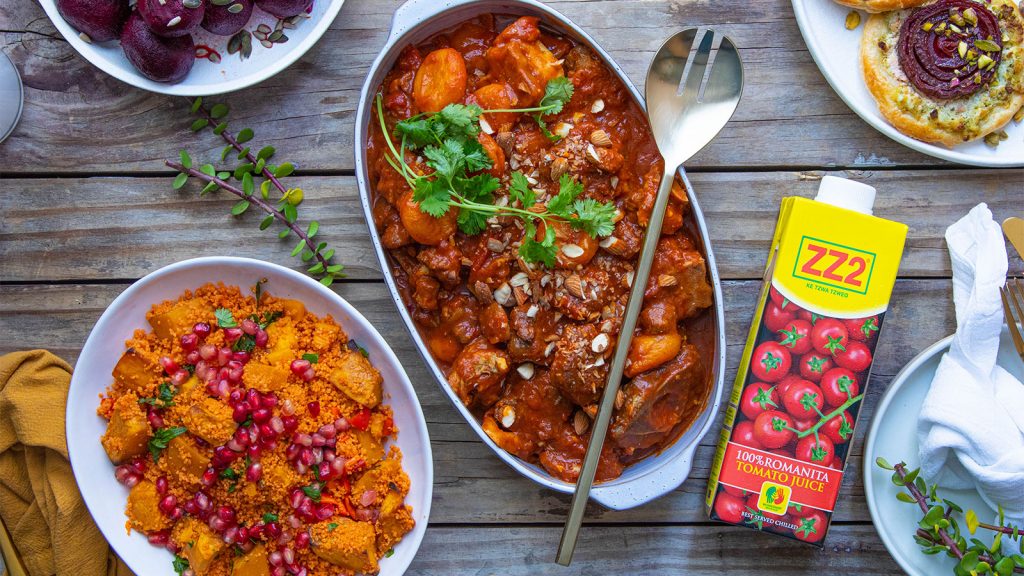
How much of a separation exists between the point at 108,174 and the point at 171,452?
106 centimetres

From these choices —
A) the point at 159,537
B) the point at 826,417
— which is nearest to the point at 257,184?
the point at 159,537

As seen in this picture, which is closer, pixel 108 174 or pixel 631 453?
pixel 631 453

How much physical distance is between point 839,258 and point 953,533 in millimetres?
1066

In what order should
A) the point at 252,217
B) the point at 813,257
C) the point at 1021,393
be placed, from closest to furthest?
the point at 813,257 < the point at 1021,393 < the point at 252,217

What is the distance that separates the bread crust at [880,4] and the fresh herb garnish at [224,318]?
228 centimetres

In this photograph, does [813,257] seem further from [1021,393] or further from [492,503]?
[492,503]

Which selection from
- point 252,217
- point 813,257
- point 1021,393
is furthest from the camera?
point 252,217

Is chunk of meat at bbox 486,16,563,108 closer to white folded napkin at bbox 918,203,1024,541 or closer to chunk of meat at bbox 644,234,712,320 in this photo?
chunk of meat at bbox 644,234,712,320

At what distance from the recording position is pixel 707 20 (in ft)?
8.32

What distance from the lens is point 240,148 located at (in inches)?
99.6

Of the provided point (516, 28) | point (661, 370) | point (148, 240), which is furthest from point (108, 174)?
point (661, 370)

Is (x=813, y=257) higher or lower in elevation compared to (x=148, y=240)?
higher

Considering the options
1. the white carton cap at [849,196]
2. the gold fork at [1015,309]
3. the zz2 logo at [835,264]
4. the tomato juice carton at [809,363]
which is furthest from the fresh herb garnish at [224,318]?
the gold fork at [1015,309]

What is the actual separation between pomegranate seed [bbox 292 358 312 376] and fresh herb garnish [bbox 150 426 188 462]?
0.38 meters
